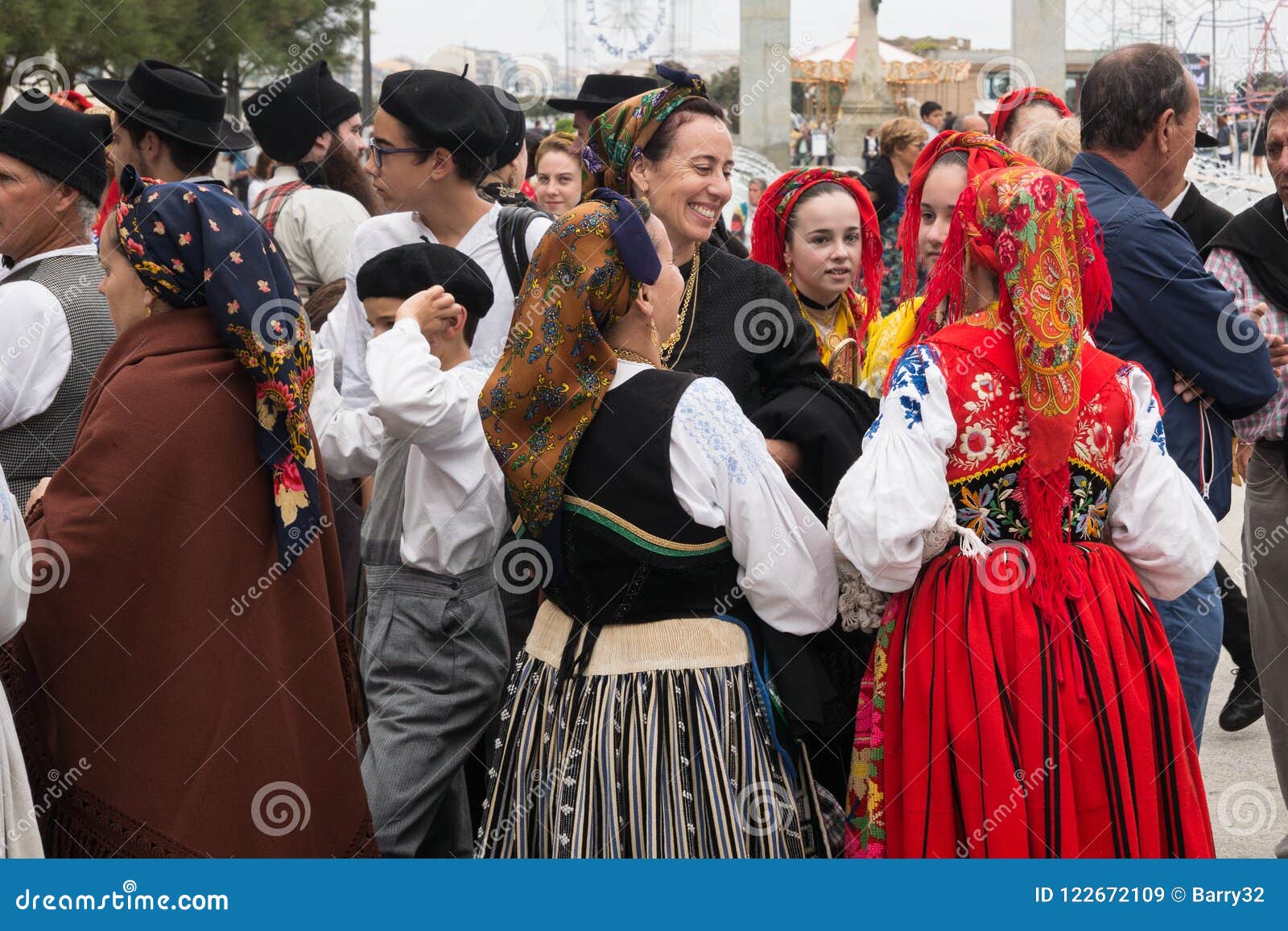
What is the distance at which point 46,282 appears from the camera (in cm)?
354

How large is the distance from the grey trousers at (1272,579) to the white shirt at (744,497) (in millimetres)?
1822

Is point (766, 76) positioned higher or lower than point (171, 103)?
higher

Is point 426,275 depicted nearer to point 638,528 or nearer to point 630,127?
point 630,127

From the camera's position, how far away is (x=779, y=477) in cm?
275

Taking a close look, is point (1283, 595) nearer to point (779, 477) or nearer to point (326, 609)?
point (779, 477)

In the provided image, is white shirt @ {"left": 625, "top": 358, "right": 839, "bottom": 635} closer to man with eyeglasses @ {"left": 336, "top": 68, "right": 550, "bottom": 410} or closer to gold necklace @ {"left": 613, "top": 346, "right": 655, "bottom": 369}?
gold necklace @ {"left": 613, "top": 346, "right": 655, "bottom": 369}

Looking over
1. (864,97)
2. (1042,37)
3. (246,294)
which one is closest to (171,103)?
(246,294)

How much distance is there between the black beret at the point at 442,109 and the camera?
3963 millimetres

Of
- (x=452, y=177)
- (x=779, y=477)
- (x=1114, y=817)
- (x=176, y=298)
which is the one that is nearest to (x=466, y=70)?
(x=452, y=177)

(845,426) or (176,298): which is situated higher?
(176,298)

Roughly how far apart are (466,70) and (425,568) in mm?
1576

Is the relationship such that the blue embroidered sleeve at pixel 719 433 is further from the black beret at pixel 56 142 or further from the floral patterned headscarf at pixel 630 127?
the black beret at pixel 56 142

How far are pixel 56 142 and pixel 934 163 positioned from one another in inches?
94.5

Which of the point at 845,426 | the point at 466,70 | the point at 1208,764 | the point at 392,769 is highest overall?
the point at 466,70
